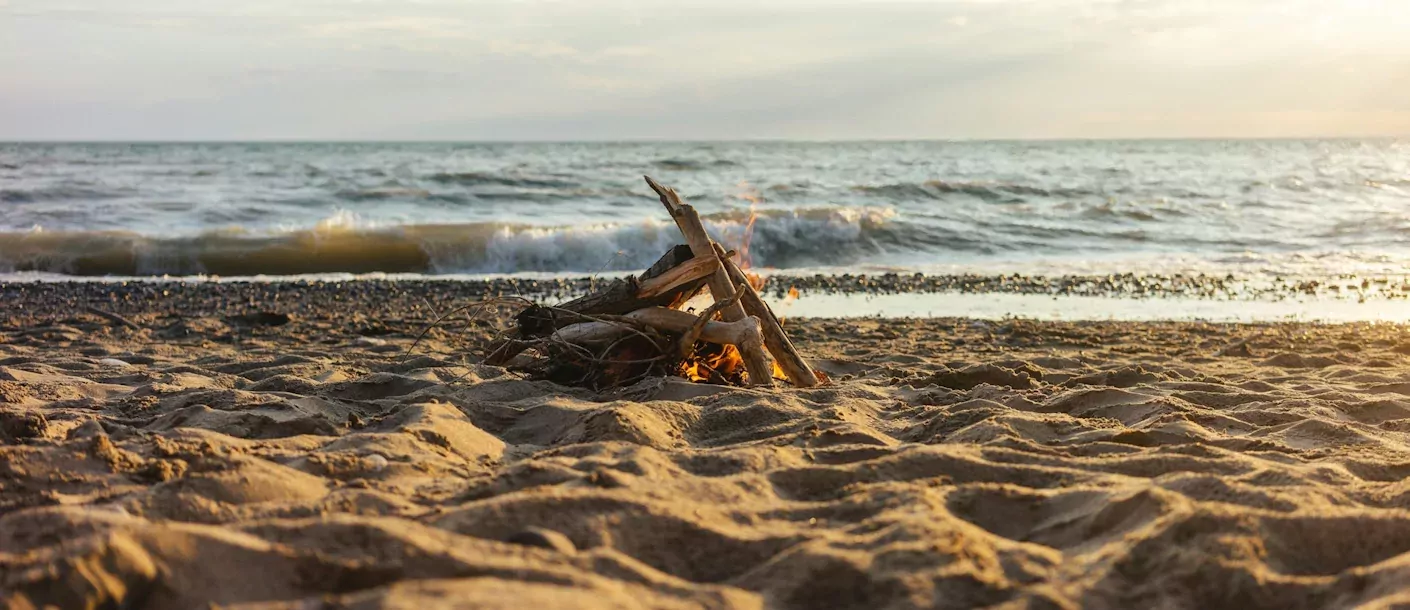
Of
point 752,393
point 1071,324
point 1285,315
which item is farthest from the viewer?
point 1285,315

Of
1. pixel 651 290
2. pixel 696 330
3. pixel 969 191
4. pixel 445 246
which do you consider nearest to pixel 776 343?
pixel 696 330

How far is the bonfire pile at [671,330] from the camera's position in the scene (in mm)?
4996

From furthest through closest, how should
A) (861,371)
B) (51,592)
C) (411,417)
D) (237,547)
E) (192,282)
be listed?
(192,282) < (861,371) < (411,417) < (237,547) < (51,592)

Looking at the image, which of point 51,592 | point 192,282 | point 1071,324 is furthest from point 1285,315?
point 192,282

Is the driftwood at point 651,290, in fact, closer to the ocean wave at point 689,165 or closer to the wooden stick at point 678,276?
the wooden stick at point 678,276

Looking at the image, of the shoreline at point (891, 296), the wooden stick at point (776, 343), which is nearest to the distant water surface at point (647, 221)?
the shoreline at point (891, 296)

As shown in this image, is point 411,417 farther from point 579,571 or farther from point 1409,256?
point 1409,256

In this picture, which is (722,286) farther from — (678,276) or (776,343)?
(776,343)

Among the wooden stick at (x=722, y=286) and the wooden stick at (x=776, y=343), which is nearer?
the wooden stick at (x=722, y=286)

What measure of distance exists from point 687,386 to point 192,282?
9258mm

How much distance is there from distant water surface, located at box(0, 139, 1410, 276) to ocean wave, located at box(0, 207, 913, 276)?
40 millimetres

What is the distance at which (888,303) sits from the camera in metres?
Result: 10.5

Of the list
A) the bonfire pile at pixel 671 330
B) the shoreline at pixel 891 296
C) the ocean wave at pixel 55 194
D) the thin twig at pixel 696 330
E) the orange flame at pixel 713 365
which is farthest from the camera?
the ocean wave at pixel 55 194

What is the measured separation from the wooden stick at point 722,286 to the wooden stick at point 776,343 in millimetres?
57
